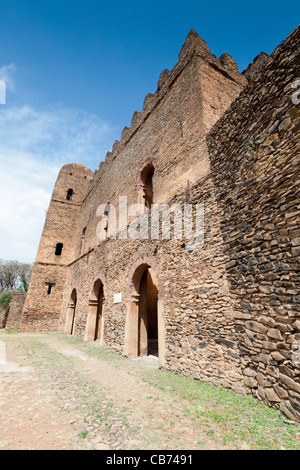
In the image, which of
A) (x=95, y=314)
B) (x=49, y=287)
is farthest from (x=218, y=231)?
(x=49, y=287)

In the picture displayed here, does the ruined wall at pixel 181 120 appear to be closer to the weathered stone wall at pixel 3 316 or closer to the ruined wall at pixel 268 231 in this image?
the ruined wall at pixel 268 231

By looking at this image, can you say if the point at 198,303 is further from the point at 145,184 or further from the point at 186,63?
the point at 186,63

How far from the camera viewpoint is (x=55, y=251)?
17.0 metres

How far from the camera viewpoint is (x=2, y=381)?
4254 millimetres

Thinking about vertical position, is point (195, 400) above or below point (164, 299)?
below

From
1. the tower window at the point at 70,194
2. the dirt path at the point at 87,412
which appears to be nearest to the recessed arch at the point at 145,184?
the dirt path at the point at 87,412

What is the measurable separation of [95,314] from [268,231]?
32.0ft

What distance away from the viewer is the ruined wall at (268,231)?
303 centimetres

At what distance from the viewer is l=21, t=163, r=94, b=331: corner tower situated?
1497 cm

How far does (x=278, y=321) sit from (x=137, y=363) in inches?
173

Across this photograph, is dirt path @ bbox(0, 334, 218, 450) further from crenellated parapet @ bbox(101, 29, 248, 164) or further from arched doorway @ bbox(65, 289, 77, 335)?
crenellated parapet @ bbox(101, 29, 248, 164)
